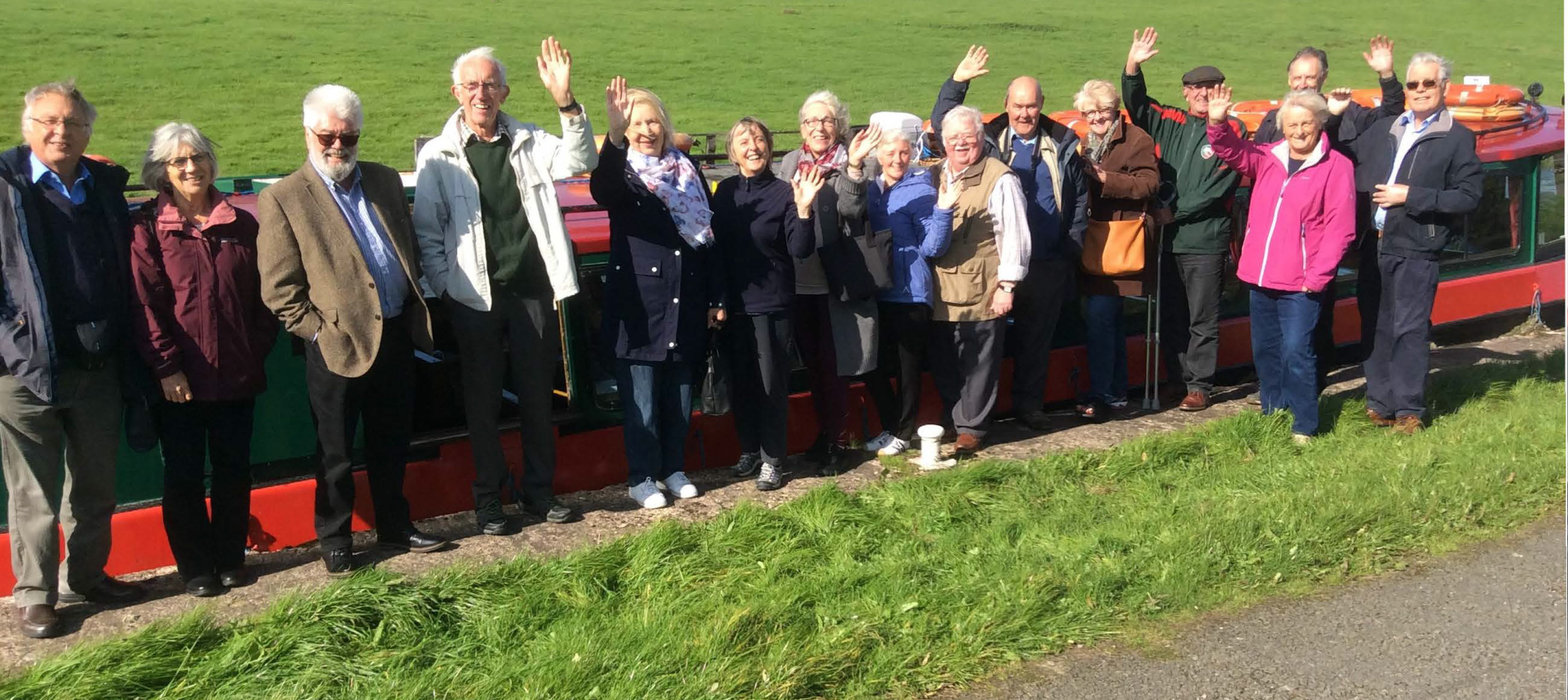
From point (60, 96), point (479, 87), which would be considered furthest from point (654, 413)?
point (60, 96)

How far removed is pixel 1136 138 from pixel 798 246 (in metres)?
2.22

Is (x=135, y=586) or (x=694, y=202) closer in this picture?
(x=135, y=586)

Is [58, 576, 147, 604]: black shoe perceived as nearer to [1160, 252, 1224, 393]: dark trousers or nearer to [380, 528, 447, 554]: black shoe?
[380, 528, 447, 554]: black shoe

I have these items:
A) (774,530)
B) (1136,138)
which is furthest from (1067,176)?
(774,530)

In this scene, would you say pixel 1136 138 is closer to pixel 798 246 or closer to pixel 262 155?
pixel 798 246

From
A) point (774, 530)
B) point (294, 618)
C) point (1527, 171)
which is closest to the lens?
point (294, 618)

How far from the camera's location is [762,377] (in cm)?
606

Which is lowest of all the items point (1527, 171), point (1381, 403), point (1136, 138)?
point (1381, 403)

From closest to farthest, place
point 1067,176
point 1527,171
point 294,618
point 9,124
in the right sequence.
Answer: point 294,618 < point 1067,176 < point 1527,171 < point 9,124

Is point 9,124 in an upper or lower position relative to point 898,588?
upper

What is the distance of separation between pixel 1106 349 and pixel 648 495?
280cm

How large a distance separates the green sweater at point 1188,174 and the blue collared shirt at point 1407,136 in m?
0.75

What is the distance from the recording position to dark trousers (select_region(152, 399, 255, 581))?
4.83 metres

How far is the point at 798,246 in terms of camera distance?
18.9ft
